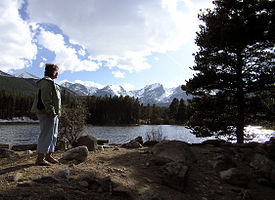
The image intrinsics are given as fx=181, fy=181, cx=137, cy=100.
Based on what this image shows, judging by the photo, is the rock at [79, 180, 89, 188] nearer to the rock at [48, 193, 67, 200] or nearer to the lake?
the rock at [48, 193, 67, 200]

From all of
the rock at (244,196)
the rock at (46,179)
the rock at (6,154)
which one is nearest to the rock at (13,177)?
the rock at (46,179)

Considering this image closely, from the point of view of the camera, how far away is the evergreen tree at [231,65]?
28.2 ft

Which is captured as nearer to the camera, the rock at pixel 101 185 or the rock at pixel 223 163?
the rock at pixel 101 185

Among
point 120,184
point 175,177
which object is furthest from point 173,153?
point 120,184

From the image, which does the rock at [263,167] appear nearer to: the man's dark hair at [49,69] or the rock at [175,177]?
the rock at [175,177]

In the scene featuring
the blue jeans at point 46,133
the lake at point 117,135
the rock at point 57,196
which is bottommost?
the lake at point 117,135

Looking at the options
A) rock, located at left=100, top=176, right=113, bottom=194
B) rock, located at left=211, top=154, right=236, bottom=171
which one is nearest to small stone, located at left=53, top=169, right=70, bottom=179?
rock, located at left=100, top=176, right=113, bottom=194

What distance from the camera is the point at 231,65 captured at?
9789 millimetres

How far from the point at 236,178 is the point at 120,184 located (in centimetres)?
314

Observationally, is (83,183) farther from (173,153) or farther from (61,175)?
(173,153)

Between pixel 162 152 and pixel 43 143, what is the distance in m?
3.46

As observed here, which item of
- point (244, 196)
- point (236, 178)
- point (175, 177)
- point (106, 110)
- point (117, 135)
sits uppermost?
point (106, 110)

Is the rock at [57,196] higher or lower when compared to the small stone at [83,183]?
higher

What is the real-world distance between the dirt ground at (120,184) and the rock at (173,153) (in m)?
0.26
